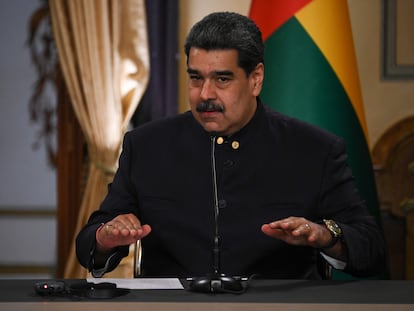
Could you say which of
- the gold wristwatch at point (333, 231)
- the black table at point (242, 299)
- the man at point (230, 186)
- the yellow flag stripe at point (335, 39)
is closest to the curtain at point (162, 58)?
the yellow flag stripe at point (335, 39)

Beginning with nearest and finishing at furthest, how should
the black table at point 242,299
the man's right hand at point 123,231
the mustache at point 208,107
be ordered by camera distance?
the black table at point 242,299 < the man's right hand at point 123,231 < the mustache at point 208,107

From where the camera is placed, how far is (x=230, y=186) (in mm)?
2246

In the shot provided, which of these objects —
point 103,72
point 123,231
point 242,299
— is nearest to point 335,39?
point 103,72

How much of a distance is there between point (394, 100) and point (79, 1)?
5.31 ft

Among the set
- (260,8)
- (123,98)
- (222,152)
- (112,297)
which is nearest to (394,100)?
(260,8)

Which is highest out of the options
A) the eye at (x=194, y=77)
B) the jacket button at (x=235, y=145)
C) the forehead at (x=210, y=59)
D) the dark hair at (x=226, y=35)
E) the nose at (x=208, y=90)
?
the dark hair at (x=226, y=35)

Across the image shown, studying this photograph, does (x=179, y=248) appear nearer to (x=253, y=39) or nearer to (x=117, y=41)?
(x=253, y=39)

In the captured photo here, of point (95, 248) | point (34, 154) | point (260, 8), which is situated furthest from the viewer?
point (34, 154)

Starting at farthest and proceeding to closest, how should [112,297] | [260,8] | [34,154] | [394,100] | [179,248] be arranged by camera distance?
[34,154]
[394,100]
[260,8]
[179,248]
[112,297]

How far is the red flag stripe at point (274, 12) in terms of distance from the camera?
319 cm

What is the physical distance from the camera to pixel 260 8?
3248mm

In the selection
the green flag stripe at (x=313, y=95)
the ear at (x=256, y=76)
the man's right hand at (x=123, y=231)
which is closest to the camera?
the man's right hand at (x=123, y=231)

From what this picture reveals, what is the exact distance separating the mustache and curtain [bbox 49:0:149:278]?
1976mm

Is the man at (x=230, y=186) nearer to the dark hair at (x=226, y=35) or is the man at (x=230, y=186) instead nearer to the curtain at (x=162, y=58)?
the dark hair at (x=226, y=35)
